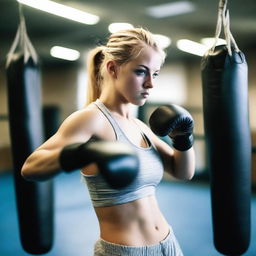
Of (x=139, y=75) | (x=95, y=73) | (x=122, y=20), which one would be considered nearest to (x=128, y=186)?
(x=139, y=75)

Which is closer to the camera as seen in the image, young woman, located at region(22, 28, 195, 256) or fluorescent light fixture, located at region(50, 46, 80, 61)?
young woman, located at region(22, 28, 195, 256)

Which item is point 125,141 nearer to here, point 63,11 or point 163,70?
point 63,11

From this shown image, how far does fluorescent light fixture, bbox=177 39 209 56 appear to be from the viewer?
17.2ft

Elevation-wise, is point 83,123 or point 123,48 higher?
Result: point 123,48

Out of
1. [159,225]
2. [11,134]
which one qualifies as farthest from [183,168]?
[11,134]

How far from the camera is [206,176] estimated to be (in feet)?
18.2

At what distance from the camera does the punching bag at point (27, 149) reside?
5.45ft

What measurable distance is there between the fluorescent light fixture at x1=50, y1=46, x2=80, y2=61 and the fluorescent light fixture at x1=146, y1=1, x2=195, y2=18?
254cm

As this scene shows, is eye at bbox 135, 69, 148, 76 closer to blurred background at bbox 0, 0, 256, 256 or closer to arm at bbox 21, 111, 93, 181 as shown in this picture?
arm at bbox 21, 111, 93, 181

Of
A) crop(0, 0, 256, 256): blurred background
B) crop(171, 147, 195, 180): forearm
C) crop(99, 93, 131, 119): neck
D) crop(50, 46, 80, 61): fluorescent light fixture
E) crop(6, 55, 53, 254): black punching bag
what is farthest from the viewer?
crop(50, 46, 80, 61): fluorescent light fixture

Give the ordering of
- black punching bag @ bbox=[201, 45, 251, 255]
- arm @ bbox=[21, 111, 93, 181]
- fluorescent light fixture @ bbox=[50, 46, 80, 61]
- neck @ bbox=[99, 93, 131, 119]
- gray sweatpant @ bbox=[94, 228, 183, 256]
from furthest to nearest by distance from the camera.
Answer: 1. fluorescent light fixture @ bbox=[50, 46, 80, 61]
2. black punching bag @ bbox=[201, 45, 251, 255]
3. neck @ bbox=[99, 93, 131, 119]
4. gray sweatpant @ bbox=[94, 228, 183, 256]
5. arm @ bbox=[21, 111, 93, 181]

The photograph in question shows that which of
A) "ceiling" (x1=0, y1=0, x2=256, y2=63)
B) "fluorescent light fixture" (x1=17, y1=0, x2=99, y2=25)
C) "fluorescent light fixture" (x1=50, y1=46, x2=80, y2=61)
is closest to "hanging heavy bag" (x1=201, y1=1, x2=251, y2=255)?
"ceiling" (x1=0, y1=0, x2=256, y2=63)

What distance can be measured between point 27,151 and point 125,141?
82cm

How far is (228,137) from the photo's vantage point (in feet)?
4.29
